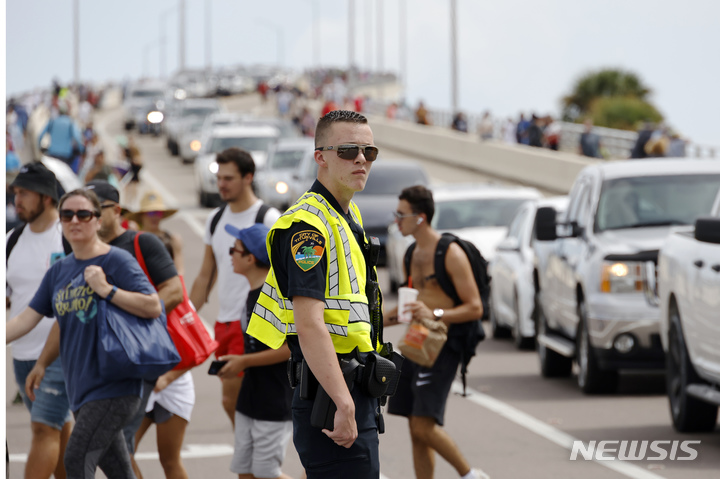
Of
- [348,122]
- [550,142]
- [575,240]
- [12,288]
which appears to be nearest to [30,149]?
[550,142]

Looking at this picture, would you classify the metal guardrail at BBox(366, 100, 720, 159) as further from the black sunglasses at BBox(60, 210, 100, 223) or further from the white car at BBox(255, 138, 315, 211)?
the black sunglasses at BBox(60, 210, 100, 223)

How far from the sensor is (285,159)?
1278 inches

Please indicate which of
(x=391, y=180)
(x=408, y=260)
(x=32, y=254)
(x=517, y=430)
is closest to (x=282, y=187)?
(x=391, y=180)

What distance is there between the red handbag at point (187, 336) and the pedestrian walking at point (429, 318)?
110cm

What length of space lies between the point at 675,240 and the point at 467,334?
2.88 m

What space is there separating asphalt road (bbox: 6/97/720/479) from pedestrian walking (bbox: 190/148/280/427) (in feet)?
4.08

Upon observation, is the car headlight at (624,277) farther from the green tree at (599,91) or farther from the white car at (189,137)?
the green tree at (599,91)

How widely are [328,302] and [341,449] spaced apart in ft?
1.76

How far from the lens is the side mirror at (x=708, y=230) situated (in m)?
8.81

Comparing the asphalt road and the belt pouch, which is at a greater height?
the belt pouch

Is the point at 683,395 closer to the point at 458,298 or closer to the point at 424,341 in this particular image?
the point at 458,298

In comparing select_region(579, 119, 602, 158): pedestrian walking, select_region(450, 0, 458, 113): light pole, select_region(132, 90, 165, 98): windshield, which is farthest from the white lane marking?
select_region(132, 90, 165, 98): windshield

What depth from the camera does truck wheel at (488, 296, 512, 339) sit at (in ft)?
56.2

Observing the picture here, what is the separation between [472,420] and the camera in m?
11.3
